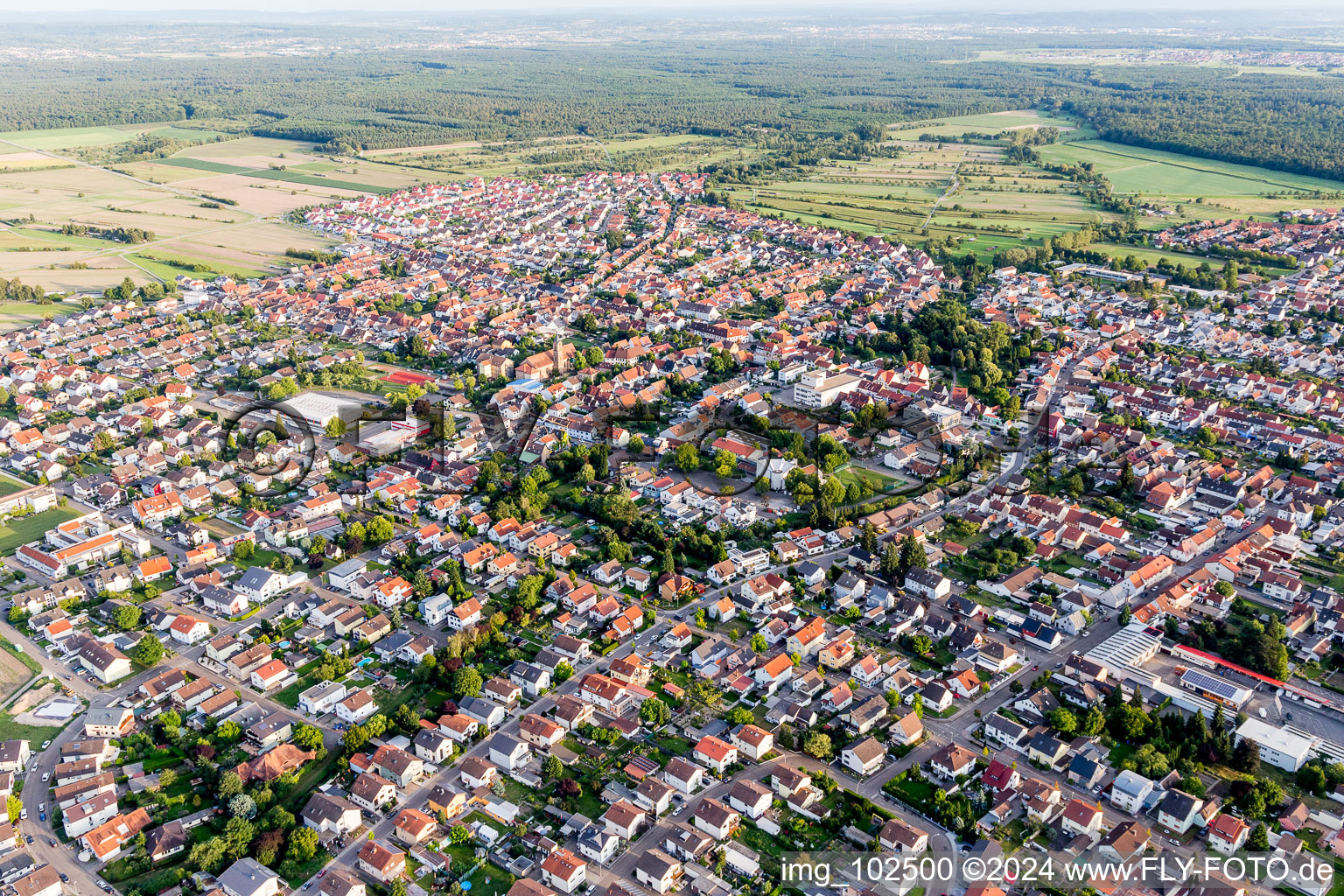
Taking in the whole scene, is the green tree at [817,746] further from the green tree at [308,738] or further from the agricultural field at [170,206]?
the agricultural field at [170,206]

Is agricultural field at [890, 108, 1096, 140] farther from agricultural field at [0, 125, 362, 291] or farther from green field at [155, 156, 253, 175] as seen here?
green field at [155, 156, 253, 175]

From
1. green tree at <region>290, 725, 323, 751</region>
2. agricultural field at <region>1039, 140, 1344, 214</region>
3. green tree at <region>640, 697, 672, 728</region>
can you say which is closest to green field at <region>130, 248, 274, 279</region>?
green tree at <region>290, 725, 323, 751</region>

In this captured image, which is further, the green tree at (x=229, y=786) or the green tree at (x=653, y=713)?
the green tree at (x=653, y=713)

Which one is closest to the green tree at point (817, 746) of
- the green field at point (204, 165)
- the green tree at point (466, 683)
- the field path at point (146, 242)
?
the green tree at point (466, 683)

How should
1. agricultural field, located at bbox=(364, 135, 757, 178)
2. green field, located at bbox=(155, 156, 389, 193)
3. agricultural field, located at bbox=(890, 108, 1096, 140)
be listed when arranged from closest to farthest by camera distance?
green field, located at bbox=(155, 156, 389, 193) < agricultural field, located at bbox=(364, 135, 757, 178) < agricultural field, located at bbox=(890, 108, 1096, 140)

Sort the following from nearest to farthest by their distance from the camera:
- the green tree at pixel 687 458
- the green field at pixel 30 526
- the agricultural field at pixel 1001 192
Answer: the green field at pixel 30 526
the green tree at pixel 687 458
the agricultural field at pixel 1001 192

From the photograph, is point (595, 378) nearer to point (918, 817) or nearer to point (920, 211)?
point (918, 817)

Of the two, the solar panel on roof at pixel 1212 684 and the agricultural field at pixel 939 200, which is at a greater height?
the agricultural field at pixel 939 200

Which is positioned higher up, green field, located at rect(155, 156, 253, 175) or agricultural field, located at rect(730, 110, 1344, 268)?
green field, located at rect(155, 156, 253, 175)
